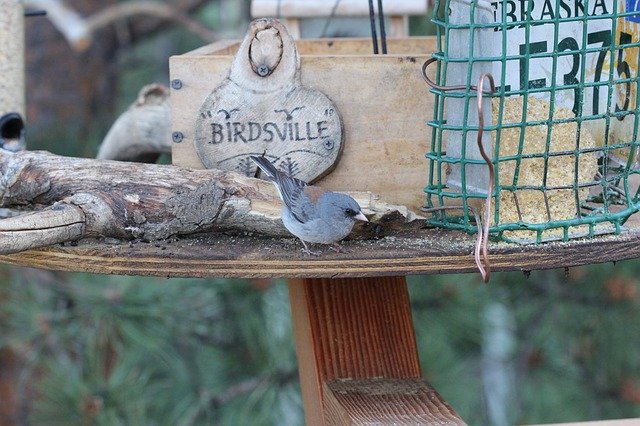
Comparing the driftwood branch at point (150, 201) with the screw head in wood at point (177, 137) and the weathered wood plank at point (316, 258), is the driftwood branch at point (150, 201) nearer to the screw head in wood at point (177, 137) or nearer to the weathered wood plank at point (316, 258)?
the weathered wood plank at point (316, 258)

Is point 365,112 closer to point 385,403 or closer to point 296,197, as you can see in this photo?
point 296,197

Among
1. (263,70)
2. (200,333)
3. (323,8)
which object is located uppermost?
(323,8)

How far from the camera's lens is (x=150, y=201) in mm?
1591

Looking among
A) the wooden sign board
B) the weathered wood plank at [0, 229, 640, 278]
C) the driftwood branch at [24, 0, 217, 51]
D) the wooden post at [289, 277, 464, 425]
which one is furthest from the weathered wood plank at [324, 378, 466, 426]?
the driftwood branch at [24, 0, 217, 51]

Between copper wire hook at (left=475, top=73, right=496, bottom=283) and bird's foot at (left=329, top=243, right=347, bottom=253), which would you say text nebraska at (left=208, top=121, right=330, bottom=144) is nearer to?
bird's foot at (left=329, top=243, right=347, bottom=253)

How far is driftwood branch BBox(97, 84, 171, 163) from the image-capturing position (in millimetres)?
2496

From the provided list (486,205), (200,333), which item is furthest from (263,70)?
(200,333)

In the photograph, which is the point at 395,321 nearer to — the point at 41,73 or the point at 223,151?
the point at 223,151

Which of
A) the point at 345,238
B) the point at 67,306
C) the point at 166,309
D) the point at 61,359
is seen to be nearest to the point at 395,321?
the point at 345,238

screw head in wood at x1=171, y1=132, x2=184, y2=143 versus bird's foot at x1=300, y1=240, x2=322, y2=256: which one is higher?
screw head in wood at x1=171, y1=132, x2=184, y2=143

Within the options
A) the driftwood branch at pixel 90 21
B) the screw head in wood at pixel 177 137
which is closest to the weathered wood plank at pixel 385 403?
the screw head in wood at pixel 177 137

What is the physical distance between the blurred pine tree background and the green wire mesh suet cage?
5.15 ft

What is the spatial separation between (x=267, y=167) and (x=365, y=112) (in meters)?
0.22

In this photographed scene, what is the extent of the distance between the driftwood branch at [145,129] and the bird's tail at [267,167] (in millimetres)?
784
